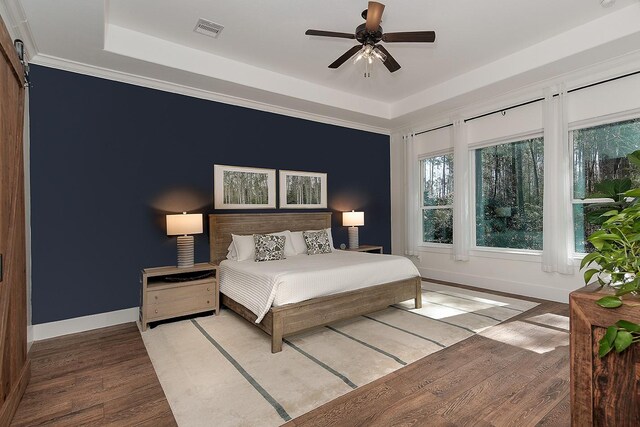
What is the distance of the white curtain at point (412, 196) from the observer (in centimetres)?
589

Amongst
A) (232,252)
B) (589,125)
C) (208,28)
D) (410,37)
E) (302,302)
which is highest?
(208,28)

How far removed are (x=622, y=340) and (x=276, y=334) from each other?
7.54 ft

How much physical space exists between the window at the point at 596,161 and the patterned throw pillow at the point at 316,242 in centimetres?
311

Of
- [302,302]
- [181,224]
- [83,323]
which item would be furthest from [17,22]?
[302,302]

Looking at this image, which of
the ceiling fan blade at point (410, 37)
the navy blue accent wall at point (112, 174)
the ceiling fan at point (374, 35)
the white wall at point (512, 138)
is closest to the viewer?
the ceiling fan at point (374, 35)

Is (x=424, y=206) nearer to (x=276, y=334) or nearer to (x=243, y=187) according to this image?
(x=243, y=187)

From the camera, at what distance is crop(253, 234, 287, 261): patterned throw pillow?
13.0 feet

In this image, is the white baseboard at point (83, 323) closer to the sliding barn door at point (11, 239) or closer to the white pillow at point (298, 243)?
the sliding barn door at point (11, 239)

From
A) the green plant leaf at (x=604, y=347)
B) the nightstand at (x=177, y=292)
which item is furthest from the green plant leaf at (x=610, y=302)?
the nightstand at (x=177, y=292)

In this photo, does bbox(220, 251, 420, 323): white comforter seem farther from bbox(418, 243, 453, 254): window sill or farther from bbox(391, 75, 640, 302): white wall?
bbox(418, 243, 453, 254): window sill

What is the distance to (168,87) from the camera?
156 inches

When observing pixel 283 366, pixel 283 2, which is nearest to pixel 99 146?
pixel 283 2

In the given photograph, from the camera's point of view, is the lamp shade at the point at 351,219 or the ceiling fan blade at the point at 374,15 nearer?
the ceiling fan blade at the point at 374,15

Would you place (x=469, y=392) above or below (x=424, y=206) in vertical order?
below
